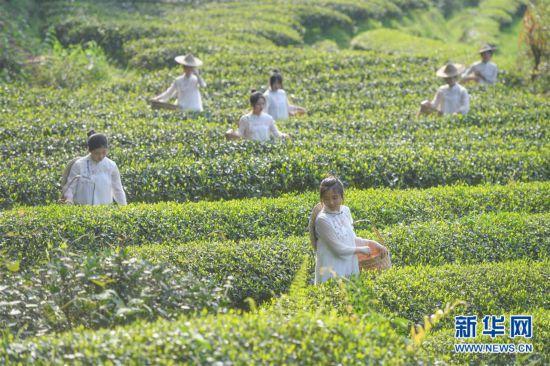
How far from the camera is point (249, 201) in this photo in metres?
13.9

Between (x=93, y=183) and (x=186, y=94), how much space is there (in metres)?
6.92

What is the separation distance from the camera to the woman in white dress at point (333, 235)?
9.68 metres

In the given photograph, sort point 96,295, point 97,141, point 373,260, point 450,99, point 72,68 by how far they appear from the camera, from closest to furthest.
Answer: point 96,295 → point 373,260 → point 97,141 → point 450,99 → point 72,68

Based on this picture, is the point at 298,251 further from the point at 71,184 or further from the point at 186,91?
the point at 186,91

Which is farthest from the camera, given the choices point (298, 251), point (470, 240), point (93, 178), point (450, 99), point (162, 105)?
point (450, 99)

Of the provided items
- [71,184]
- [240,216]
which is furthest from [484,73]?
[71,184]

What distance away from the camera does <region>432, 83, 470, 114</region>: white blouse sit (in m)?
19.3

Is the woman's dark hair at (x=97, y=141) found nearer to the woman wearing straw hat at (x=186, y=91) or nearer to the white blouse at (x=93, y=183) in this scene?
the white blouse at (x=93, y=183)

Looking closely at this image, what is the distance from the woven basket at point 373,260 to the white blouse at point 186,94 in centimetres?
948

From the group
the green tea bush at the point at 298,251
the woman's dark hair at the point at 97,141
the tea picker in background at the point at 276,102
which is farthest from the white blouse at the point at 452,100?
the woman's dark hair at the point at 97,141

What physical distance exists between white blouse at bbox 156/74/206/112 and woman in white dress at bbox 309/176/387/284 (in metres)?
9.70

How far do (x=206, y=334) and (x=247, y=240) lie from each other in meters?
5.43

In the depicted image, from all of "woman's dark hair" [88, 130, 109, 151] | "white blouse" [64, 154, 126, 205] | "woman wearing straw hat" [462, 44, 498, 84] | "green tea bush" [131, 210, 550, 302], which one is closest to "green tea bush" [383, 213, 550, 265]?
"green tea bush" [131, 210, 550, 302]

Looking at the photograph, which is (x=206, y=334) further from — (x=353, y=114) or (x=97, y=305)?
(x=353, y=114)
